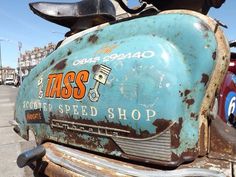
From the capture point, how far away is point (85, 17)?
2471 millimetres

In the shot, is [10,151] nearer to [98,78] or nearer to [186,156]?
[98,78]

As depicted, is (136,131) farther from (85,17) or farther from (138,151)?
(85,17)

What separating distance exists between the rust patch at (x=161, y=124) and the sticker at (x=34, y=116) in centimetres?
99

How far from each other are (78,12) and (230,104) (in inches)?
50.1

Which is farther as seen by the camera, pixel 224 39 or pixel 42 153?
pixel 42 153

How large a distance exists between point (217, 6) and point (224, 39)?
1.62 feet

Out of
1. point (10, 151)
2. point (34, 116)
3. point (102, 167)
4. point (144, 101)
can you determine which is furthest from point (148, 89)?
point (10, 151)

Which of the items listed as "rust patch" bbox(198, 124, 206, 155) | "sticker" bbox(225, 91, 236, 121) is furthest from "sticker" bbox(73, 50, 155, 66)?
"sticker" bbox(225, 91, 236, 121)

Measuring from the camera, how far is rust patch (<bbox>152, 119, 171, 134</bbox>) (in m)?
1.47

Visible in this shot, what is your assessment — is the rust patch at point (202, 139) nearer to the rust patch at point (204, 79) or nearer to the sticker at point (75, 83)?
the rust patch at point (204, 79)

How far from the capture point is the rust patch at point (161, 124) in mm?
1469

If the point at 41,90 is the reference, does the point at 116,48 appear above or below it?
above

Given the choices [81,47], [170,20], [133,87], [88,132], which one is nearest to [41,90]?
[81,47]

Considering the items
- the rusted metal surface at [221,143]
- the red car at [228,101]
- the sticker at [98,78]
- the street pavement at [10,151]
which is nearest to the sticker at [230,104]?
the red car at [228,101]
